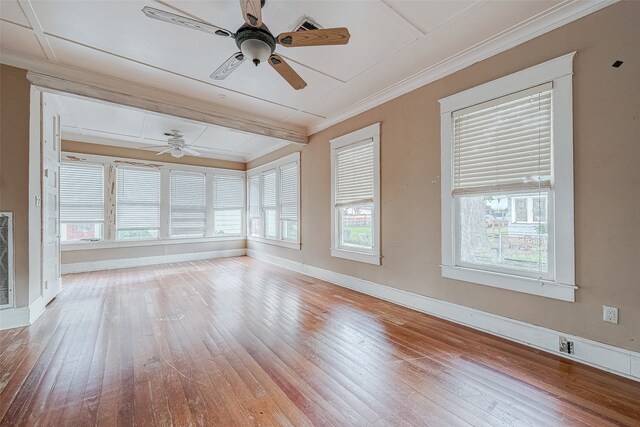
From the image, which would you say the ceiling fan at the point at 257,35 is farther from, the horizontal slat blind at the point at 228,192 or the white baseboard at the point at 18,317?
the horizontal slat blind at the point at 228,192

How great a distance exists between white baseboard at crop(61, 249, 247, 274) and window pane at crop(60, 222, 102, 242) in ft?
1.78

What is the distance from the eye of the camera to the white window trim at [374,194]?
3900 millimetres

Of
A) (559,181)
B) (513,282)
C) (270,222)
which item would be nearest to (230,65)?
(559,181)

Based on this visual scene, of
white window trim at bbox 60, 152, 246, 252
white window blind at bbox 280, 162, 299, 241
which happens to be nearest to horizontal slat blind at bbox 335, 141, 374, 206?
white window blind at bbox 280, 162, 299, 241

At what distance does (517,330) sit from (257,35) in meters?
3.51

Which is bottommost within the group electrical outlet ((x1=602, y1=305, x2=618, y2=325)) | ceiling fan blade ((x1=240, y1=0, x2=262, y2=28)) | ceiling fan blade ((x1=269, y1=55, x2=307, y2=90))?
electrical outlet ((x1=602, y1=305, x2=618, y2=325))

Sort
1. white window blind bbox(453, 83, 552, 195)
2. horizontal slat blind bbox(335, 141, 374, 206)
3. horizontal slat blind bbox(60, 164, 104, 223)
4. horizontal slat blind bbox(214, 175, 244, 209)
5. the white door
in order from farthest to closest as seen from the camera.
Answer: horizontal slat blind bbox(214, 175, 244, 209)
horizontal slat blind bbox(60, 164, 104, 223)
horizontal slat blind bbox(335, 141, 374, 206)
the white door
white window blind bbox(453, 83, 552, 195)

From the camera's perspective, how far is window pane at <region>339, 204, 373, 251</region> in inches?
164

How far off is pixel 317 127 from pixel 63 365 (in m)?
4.61

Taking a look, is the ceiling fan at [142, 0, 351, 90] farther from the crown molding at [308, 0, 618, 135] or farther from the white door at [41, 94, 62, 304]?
the white door at [41, 94, 62, 304]

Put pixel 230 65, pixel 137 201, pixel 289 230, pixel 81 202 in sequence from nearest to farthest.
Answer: pixel 230 65 < pixel 81 202 < pixel 289 230 < pixel 137 201

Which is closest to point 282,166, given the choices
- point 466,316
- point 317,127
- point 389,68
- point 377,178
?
point 317,127

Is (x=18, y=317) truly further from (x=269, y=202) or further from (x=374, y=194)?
(x=269, y=202)

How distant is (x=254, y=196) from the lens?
299 inches
